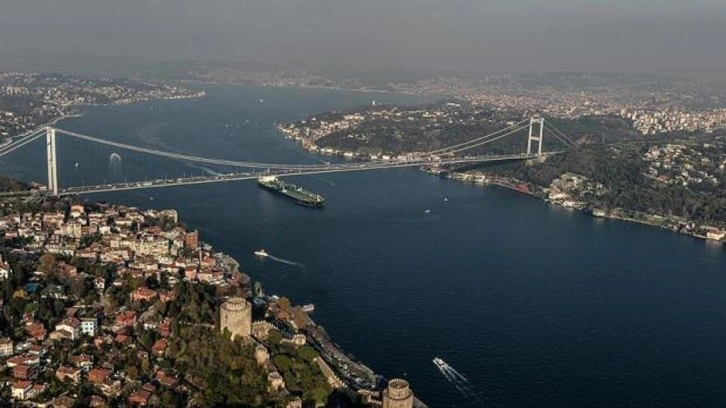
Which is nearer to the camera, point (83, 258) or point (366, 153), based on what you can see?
point (83, 258)

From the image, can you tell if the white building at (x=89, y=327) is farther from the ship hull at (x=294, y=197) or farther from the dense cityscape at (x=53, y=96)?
the dense cityscape at (x=53, y=96)

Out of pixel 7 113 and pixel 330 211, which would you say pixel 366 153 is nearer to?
pixel 330 211

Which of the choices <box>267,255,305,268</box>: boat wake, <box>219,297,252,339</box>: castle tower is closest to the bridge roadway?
<box>267,255,305,268</box>: boat wake

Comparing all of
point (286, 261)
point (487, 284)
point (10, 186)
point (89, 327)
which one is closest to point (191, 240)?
point (286, 261)

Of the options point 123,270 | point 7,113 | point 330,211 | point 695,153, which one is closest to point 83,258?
point 123,270

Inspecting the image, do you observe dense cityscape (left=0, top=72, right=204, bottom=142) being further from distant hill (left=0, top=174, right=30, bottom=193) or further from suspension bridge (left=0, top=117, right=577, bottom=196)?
distant hill (left=0, top=174, right=30, bottom=193)
